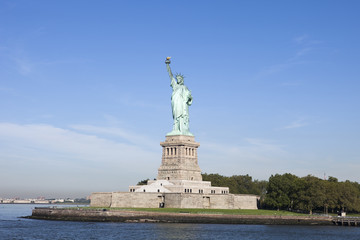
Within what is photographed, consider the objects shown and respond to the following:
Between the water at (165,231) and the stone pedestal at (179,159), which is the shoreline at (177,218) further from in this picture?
the stone pedestal at (179,159)

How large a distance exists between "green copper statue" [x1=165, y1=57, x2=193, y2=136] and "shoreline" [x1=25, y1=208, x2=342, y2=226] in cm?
2125

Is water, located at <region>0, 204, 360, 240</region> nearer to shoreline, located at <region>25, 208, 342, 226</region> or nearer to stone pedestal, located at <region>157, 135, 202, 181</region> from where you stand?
shoreline, located at <region>25, 208, 342, 226</region>

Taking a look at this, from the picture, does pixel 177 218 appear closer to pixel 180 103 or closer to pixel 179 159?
pixel 179 159

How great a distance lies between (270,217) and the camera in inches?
3078

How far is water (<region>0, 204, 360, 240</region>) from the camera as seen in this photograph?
58.1m

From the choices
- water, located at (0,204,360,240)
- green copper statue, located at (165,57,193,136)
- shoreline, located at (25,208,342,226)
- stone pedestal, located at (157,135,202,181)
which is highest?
green copper statue, located at (165,57,193,136)

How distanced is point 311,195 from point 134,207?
99.0 feet

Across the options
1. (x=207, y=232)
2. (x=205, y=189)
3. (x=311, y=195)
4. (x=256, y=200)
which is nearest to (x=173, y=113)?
(x=205, y=189)

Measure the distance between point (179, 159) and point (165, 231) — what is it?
2915 cm

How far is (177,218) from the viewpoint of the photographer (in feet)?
245

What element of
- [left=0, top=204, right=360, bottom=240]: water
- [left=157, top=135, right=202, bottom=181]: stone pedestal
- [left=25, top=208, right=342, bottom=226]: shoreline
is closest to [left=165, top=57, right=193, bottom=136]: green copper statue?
[left=157, top=135, right=202, bottom=181]: stone pedestal

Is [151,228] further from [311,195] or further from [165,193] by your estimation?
[311,195]

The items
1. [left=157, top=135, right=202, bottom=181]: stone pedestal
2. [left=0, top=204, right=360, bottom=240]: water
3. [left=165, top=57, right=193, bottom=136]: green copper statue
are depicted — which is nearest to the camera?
[left=0, top=204, right=360, bottom=240]: water

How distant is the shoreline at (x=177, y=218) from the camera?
7500cm
